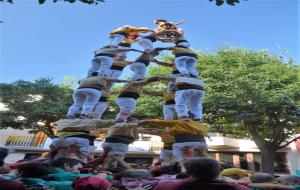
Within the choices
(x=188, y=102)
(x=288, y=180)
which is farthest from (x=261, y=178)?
(x=188, y=102)

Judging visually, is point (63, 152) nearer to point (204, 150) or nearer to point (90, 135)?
point (90, 135)

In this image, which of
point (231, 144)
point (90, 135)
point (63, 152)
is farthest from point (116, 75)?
point (231, 144)

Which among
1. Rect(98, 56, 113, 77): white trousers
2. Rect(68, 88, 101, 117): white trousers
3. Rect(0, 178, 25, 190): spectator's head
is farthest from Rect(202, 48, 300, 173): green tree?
Rect(0, 178, 25, 190): spectator's head

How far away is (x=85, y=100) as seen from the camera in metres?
10.6

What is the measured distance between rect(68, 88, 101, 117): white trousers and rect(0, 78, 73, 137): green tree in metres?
10.8

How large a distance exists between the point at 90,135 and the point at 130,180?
190 inches

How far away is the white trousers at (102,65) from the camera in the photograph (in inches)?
444

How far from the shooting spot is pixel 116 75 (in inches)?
479

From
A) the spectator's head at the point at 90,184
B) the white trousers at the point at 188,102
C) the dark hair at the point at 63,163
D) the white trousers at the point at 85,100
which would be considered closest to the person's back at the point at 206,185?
the spectator's head at the point at 90,184

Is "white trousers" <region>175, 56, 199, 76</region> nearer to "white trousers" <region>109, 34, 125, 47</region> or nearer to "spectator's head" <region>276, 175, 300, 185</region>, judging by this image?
"white trousers" <region>109, 34, 125, 47</region>

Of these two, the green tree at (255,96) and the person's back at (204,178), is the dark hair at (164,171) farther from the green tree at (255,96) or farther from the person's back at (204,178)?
the green tree at (255,96)

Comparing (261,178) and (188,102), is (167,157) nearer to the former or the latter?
(188,102)

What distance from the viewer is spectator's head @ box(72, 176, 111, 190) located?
4.26 m

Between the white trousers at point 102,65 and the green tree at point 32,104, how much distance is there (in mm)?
10312
